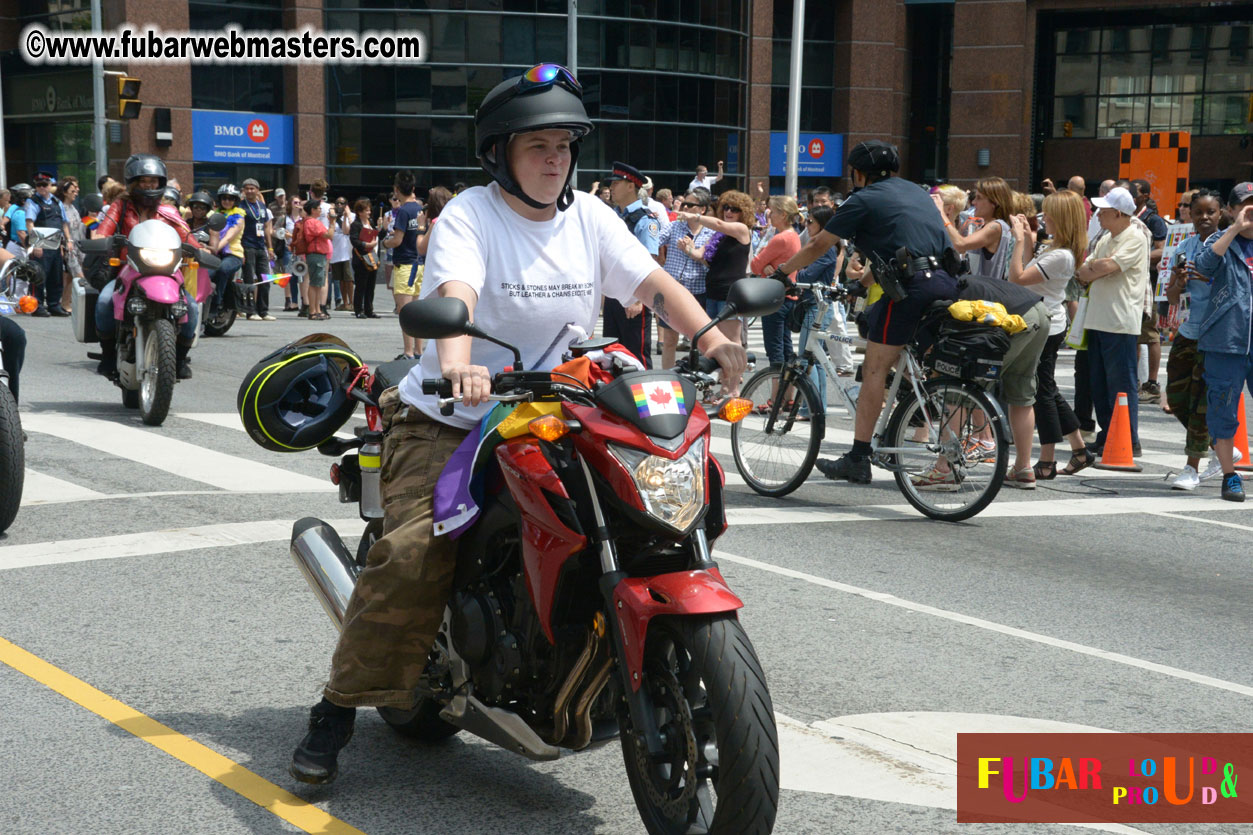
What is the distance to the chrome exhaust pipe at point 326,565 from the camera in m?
4.22

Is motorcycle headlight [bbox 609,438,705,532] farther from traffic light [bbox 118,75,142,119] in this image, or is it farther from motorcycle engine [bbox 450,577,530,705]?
traffic light [bbox 118,75,142,119]

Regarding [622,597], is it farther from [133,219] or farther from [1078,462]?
[133,219]

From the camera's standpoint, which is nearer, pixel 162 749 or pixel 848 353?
pixel 162 749

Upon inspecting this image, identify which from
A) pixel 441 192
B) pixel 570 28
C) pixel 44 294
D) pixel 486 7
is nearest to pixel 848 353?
pixel 441 192

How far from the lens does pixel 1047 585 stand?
6.82 meters

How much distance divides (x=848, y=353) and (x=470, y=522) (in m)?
8.28

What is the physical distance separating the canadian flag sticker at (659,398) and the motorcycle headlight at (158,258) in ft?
27.7

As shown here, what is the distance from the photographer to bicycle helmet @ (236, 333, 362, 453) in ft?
14.6

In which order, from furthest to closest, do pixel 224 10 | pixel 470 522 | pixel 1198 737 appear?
pixel 224 10, pixel 1198 737, pixel 470 522

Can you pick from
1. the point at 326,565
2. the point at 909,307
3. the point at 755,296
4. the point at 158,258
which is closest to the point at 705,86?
the point at 158,258

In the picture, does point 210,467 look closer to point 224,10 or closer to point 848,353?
point 848,353

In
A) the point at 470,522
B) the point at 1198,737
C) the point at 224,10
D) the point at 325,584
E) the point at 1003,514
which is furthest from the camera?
the point at 224,10

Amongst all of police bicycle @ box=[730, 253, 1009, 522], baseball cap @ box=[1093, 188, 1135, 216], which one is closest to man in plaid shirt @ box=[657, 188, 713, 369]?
baseball cap @ box=[1093, 188, 1135, 216]

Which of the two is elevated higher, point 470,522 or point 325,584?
point 470,522
